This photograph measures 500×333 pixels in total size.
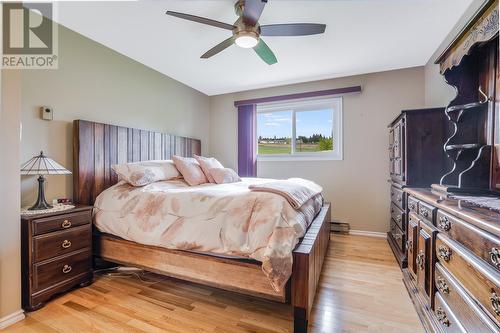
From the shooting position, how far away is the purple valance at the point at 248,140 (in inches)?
162

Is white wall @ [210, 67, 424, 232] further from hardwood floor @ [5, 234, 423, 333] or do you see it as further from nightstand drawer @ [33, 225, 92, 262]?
nightstand drawer @ [33, 225, 92, 262]

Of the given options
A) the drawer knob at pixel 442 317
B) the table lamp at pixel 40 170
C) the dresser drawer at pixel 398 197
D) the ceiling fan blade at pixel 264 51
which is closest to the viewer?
the drawer knob at pixel 442 317

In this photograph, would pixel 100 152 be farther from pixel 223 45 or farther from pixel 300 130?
pixel 300 130

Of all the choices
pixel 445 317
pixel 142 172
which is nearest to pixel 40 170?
pixel 142 172

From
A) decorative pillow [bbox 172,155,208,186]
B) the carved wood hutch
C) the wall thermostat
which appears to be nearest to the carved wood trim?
Answer: the carved wood hutch

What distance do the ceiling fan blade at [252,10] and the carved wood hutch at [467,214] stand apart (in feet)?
4.10

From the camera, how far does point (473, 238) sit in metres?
0.94

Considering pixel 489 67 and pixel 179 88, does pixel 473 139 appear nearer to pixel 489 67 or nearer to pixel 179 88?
pixel 489 67

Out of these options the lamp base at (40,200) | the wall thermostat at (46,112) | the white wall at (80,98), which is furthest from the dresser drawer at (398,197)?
the wall thermostat at (46,112)

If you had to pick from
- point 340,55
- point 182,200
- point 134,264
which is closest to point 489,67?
point 340,55

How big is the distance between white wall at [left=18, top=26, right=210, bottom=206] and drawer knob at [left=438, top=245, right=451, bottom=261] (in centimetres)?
288

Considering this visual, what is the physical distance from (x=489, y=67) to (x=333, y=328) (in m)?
1.90

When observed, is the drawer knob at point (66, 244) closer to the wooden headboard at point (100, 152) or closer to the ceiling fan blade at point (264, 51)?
the wooden headboard at point (100, 152)

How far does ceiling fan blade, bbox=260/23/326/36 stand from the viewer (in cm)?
181
